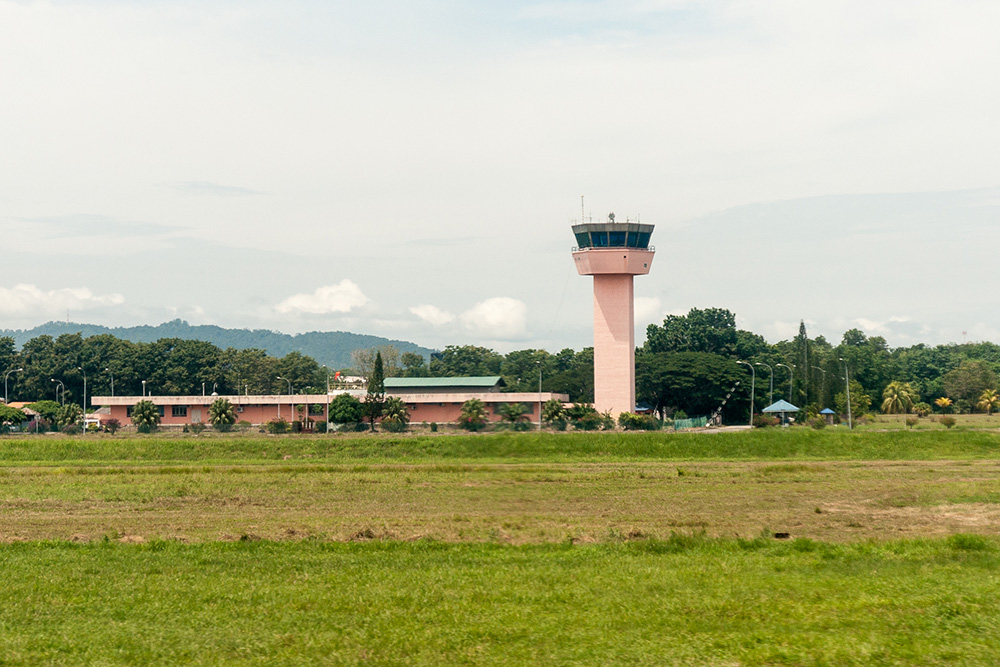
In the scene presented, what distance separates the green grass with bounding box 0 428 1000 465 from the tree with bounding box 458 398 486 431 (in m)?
15.0

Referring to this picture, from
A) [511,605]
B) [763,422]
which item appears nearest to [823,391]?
[763,422]

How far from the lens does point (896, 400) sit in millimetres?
151625

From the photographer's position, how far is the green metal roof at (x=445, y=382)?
432 ft

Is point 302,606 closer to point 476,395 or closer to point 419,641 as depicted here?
point 419,641

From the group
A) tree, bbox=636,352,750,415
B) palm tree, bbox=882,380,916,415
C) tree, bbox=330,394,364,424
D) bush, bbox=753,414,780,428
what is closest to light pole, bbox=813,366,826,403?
tree, bbox=636,352,750,415

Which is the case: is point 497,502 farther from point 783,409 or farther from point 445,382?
point 445,382

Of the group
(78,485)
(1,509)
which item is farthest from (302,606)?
(78,485)

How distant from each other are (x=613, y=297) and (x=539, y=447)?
35990 millimetres

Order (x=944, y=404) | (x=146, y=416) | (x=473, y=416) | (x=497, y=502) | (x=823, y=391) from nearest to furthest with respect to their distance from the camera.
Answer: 1. (x=497, y=502)
2. (x=473, y=416)
3. (x=146, y=416)
4. (x=823, y=391)
5. (x=944, y=404)

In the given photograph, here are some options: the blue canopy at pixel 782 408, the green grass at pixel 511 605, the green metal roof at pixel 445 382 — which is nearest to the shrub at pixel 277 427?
the green metal roof at pixel 445 382

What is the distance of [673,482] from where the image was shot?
161 feet

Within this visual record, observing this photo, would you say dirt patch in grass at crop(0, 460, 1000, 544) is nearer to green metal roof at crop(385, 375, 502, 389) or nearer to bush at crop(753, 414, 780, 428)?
bush at crop(753, 414, 780, 428)

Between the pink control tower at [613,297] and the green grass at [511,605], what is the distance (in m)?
83.5

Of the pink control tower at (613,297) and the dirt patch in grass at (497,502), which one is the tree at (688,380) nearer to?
the pink control tower at (613,297)
